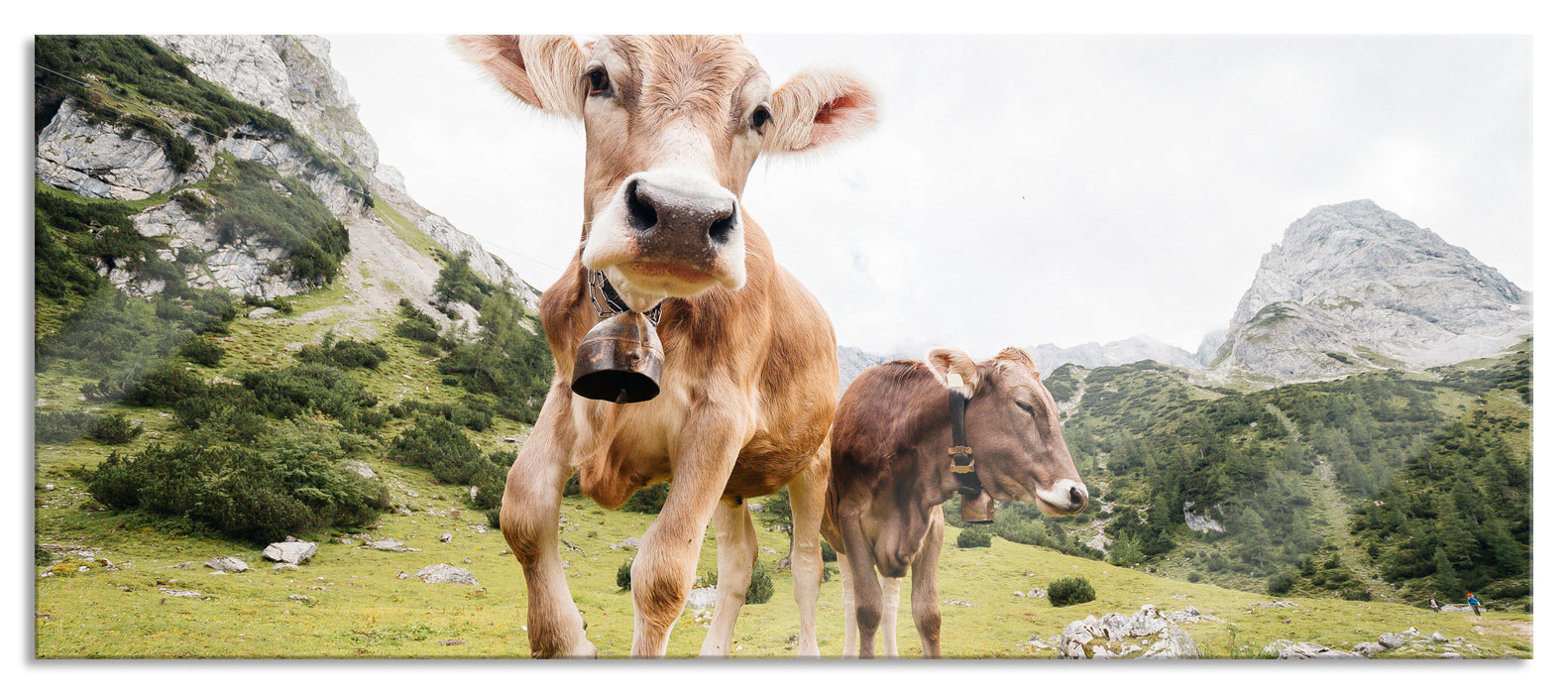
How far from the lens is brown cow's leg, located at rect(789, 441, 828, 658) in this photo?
334 cm

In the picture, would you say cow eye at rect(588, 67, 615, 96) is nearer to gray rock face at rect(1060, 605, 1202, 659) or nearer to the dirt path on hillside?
the dirt path on hillside

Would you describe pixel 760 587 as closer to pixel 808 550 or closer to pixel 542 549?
pixel 808 550

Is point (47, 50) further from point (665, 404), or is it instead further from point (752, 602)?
point (752, 602)

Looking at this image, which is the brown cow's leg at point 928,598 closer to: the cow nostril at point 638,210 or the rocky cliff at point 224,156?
the cow nostril at point 638,210

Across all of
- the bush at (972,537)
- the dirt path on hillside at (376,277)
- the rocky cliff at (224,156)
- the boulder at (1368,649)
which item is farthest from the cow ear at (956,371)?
the dirt path on hillside at (376,277)

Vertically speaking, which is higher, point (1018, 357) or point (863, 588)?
point (1018, 357)

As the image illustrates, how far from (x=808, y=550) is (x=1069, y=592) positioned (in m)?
1.52

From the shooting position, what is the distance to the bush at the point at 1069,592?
381 centimetres

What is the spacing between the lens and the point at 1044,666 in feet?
11.6

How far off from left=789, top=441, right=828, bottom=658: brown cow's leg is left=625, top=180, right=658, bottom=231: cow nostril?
77.3 inches

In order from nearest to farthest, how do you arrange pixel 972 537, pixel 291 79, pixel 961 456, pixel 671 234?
pixel 671 234, pixel 961 456, pixel 972 537, pixel 291 79

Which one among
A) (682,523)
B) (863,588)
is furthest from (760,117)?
(863,588)

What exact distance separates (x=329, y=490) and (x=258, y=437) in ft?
1.53

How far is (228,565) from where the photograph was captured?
3.48 meters
